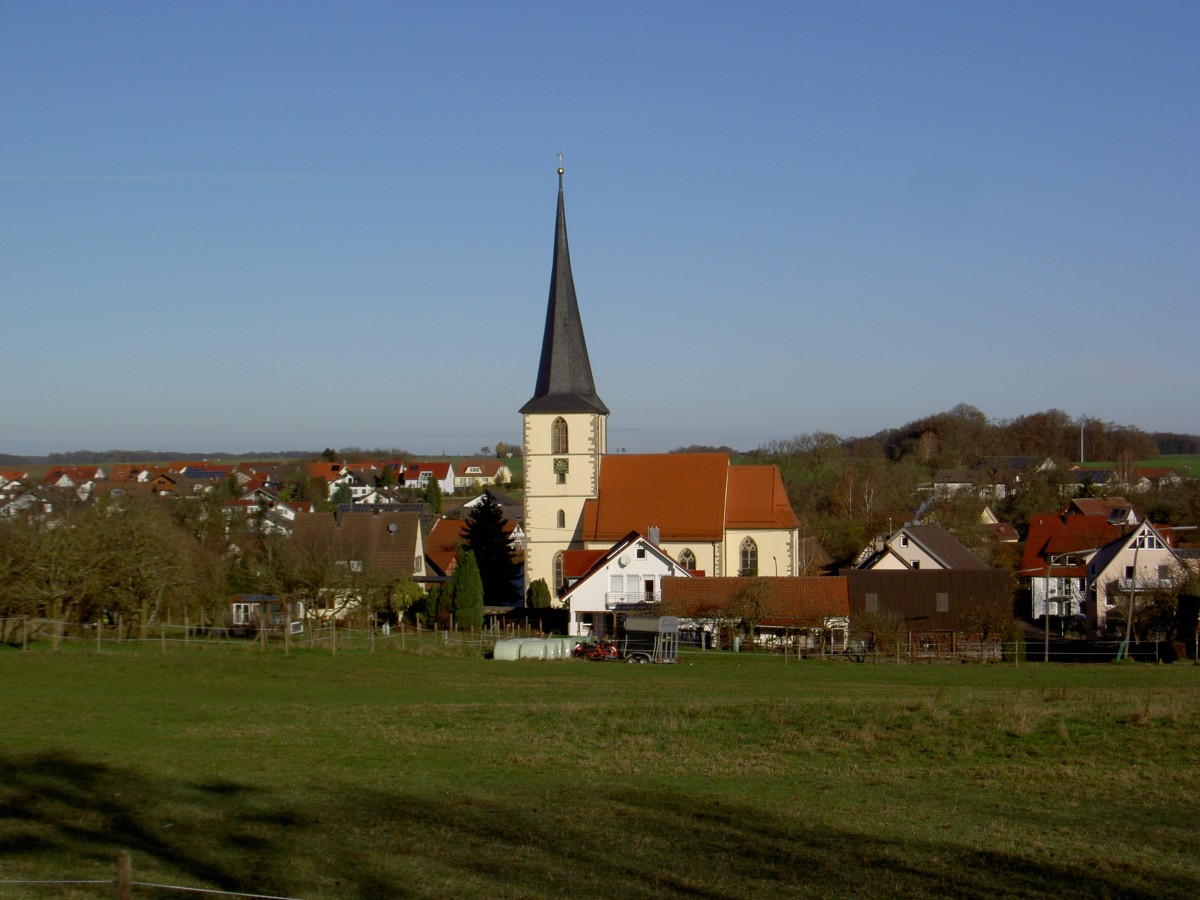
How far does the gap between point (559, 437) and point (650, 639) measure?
1298 cm

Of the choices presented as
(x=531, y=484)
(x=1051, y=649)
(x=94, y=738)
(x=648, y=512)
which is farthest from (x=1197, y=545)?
(x=94, y=738)

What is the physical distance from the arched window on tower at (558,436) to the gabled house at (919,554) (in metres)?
14.6

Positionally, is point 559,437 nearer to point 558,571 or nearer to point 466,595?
point 558,571

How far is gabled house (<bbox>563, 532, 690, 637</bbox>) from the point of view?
45344 millimetres

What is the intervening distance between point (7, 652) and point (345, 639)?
11876mm

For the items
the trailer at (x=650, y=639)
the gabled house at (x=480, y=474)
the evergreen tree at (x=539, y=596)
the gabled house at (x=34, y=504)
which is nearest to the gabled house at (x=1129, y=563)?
the trailer at (x=650, y=639)

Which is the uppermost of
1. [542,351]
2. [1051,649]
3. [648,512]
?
[542,351]

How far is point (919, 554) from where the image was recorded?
53.9 meters

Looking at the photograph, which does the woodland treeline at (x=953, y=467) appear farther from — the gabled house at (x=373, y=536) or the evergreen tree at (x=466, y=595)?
the evergreen tree at (x=466, y=595)

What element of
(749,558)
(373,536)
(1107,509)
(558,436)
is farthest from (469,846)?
(1107,509)

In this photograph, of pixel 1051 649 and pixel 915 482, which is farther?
pixel 915 482

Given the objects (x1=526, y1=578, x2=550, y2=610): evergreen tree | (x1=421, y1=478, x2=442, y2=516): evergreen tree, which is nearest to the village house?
(x1=421, y1=478, x2=442, y2=516): evergreen tree

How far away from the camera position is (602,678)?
28.8 meters

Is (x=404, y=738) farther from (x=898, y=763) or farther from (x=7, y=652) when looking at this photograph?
(x=7, y=652)
